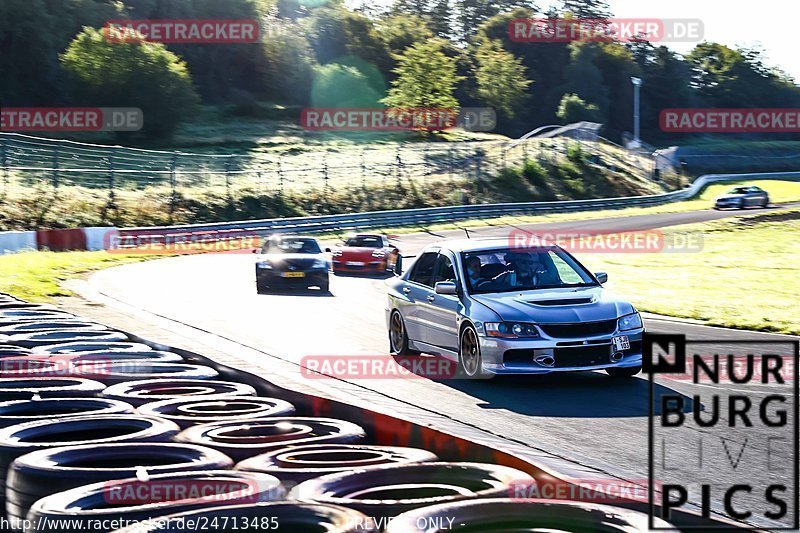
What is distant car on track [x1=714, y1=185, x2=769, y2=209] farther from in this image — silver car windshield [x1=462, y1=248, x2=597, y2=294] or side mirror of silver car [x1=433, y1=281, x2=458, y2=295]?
side mirror of silver car [x1=433, y1=281, x2=458, y2=295]

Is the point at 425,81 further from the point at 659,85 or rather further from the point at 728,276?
the point at 728,276

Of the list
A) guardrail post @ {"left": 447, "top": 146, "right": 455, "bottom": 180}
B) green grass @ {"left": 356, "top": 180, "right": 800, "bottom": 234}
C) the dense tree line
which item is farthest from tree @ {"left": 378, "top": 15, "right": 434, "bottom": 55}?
green grass @ {"left": 356, "top": 180, "right": 800, "bottom": 234}

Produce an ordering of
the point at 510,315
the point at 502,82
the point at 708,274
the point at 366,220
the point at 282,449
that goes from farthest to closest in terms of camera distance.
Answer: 1. the point at 502,82
2. the point at 366,220
3. the point at 708,274
4. the point at 510,315
5. the point at 282,449

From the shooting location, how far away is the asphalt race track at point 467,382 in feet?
27.0

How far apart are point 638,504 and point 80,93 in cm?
8191

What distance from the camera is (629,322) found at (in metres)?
11.5

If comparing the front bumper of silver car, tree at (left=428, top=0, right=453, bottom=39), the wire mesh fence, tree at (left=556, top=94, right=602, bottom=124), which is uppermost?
tree at (left=428, top=0, right=453, bottom=39)

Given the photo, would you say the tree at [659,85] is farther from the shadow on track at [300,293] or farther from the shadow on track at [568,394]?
the shadow on track at [568,394]

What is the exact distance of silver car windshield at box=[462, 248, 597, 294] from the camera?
12297 mm

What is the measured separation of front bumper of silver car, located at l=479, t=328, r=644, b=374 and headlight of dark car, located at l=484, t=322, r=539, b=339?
5cm

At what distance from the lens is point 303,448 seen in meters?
6.30

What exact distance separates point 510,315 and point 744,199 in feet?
160

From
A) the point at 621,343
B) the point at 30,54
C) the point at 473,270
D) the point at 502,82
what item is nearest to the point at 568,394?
the point at 621,343

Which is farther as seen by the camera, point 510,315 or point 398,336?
point 398,336
